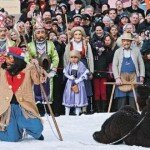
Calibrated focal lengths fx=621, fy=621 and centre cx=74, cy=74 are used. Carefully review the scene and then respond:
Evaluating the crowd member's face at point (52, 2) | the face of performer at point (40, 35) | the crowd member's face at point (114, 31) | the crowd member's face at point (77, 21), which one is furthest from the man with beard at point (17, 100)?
the crowd member's face at point (52, 2)

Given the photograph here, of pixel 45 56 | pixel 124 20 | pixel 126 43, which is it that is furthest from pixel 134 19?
pixel 45 56

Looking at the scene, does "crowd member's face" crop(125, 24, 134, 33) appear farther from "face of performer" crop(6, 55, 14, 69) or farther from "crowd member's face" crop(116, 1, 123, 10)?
"face of performer" crop(6, 55, 14, 69)

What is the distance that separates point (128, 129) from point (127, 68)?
3975mm

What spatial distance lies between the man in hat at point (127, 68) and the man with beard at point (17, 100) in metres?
3.70

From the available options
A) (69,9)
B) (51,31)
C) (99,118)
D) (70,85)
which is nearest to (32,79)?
(99,118)

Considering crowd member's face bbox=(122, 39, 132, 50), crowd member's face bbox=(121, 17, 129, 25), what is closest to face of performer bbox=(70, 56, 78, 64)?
crowd member's face bbox=(122, 39, 132, 50)

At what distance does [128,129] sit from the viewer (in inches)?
301

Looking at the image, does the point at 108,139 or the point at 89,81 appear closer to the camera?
the point at 108,139

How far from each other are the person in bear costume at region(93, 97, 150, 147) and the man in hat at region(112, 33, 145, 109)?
3621mm

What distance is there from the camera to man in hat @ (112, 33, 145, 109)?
1151 cm

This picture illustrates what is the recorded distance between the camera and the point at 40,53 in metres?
11.2

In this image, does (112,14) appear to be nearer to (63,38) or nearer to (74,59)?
(63,38)

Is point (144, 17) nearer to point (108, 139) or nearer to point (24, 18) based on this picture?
point (24, 18)

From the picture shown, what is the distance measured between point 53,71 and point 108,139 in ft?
12.0
